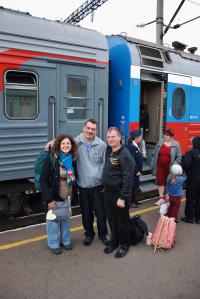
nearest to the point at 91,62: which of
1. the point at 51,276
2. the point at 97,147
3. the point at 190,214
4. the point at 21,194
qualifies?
→ the point at 97,147

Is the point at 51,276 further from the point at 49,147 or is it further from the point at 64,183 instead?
the point at 49,147

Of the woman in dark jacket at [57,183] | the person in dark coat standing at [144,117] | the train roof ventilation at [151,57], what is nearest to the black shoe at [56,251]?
the woman in dark jacket at [57,183]

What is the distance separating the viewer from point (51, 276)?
3910 mm

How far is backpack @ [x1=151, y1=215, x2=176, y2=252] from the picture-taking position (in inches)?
183

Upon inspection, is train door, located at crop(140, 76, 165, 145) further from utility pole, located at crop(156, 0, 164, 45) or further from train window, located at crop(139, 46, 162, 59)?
utility pole, located at crop(156, 0, 164, 45)

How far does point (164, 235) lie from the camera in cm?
467

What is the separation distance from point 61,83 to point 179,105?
341cm

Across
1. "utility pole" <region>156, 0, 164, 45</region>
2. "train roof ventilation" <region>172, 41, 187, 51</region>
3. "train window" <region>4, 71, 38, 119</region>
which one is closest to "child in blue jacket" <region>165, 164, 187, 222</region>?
"train window" <region>4, 71, 38, 119</region>

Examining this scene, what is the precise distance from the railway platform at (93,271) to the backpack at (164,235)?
93 millimetres

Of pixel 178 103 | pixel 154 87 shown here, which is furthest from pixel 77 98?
pixel 178 103

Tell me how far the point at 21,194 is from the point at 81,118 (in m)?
1.67

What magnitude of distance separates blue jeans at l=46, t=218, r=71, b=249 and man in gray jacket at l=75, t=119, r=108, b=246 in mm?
301

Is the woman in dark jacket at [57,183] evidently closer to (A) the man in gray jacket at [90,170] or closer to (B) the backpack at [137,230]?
(A) the man in gray jacket at [90,170]

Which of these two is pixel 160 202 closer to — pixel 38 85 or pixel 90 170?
pixel 90 170
